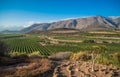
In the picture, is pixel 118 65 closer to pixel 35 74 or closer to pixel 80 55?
pixel 80 55

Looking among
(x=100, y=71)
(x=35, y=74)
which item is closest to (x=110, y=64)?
(x=100, y=71)

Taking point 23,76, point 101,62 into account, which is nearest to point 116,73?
point 101,62

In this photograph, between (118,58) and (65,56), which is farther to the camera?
(65,56)

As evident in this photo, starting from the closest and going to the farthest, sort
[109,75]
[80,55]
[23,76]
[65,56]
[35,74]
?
[23,76] < [35,74] < [109,75] < [80,55] < [65,56]

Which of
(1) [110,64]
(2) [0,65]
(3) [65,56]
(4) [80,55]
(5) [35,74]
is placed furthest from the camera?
(3) [65,56]

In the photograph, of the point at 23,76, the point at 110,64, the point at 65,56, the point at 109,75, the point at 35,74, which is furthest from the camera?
the point at 65,56

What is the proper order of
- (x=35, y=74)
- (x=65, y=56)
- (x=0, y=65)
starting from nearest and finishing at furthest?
(x=35, y=74) < (x=0, y=65) < (x=65, y=56)

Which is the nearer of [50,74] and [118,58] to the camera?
[50,74]

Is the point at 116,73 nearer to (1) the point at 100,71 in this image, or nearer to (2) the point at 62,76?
(1) the point at 100,71
